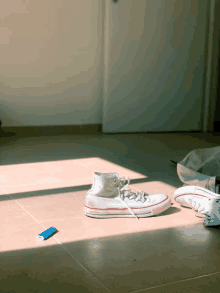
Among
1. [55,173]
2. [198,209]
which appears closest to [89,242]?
[198,209]

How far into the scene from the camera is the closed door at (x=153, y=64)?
15.4 ft

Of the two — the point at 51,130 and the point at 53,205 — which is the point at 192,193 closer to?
the point at 53,205

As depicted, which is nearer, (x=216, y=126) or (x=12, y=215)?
(x=12, y=215)

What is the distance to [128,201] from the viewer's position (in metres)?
1.88

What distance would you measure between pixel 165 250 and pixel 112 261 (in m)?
0.25

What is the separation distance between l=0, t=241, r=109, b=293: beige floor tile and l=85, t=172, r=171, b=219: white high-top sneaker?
1.32 ft

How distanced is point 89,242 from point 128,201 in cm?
39

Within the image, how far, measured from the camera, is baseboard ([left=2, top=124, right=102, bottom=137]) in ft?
14.4

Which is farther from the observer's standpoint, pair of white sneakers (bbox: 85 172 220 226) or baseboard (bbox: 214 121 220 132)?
baseboard (bbox: 214 121 220 132)

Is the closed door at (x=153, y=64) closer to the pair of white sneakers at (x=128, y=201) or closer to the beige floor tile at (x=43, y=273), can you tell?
the pair of white sneakers at (x=128, y=201)

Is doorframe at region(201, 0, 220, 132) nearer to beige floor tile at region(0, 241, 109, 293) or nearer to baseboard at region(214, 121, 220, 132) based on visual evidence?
baseboard at region(214, 121, 220, 132)

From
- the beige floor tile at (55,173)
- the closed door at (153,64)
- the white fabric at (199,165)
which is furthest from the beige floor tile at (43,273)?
the closed door at (153,64)

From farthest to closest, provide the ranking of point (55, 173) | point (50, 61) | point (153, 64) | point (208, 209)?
1. point (153, 64)
2. point (50, 61)
3. point (55, 173)
4. point (208, 209)

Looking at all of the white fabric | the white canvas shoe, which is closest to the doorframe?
the white fabric
